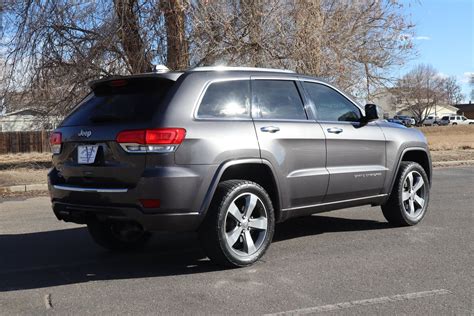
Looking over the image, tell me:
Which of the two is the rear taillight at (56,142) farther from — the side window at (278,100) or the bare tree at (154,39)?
the bare tree at (154,39)

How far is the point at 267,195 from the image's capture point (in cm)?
522

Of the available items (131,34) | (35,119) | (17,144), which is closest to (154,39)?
(131,34)

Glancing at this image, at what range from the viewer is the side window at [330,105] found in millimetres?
6020

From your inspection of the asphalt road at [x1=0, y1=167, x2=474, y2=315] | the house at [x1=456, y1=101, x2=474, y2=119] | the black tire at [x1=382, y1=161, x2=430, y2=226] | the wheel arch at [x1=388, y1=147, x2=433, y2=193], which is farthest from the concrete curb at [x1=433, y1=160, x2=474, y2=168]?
the house at [x1=456, y1=101, x2=474, y2=119]

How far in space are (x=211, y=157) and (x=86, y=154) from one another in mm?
1184

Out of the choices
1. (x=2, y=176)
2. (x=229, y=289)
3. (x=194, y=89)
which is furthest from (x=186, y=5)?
(x=229, y=289)

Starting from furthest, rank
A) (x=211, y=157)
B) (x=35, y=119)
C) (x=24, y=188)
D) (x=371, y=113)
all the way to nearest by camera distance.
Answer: (x=35, y=119), (x=24, y=188), (x=371, y=113), (x=211, y=157)

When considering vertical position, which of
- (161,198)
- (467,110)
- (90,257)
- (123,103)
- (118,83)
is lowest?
(90,257)

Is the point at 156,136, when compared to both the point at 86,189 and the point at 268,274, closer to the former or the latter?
the point at 86,189

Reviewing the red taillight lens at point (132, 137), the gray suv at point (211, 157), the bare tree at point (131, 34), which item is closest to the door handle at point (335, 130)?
the gray suv at point (211, 157)

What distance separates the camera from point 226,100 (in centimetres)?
519

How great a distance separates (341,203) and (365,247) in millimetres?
546

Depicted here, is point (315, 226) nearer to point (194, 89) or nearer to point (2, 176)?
point (194, 89)

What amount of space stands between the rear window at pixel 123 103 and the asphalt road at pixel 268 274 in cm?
147
